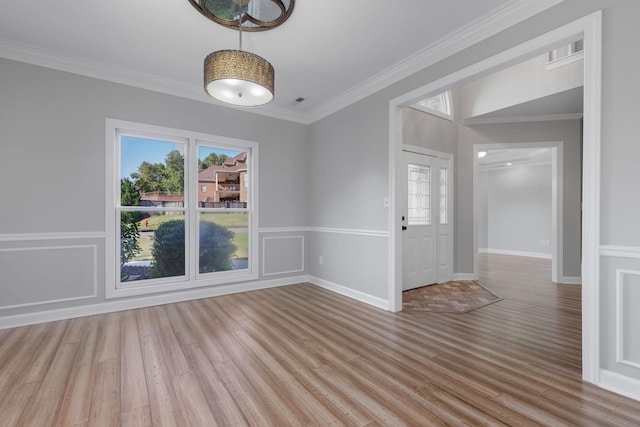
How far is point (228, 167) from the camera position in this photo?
4.43 metres

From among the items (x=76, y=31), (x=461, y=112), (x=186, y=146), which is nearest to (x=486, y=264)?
(x=461, y=112)

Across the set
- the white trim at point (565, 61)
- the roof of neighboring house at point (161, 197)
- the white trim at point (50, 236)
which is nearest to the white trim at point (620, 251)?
the white trim at point (565, 61)

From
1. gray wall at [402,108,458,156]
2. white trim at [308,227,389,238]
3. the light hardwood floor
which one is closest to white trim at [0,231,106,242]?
the light hardwood floor

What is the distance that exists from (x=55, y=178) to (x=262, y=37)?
274 cm

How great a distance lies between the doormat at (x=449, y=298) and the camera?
3.62 metres

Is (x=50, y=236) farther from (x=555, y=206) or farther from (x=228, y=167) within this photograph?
(x=555, y=206)

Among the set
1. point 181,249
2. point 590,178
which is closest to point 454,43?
point 590,178

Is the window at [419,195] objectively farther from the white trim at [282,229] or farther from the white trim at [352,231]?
the white trim at [282,229]

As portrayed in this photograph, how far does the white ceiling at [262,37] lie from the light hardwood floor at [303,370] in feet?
9.21

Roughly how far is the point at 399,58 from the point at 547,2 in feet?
4.38

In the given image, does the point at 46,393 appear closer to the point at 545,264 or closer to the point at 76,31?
the point at 76,31

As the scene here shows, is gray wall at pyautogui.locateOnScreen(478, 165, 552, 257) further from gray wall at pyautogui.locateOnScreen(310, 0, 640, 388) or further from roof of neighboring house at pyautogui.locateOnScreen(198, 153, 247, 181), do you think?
roof of neighboring house at pyautogui.locateOnScreen(198, 153, 247, 181)

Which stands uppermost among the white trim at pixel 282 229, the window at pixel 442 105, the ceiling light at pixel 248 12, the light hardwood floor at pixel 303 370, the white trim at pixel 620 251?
the window at pixel 442 105

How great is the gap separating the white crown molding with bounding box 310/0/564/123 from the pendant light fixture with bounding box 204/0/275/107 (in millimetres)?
1827
